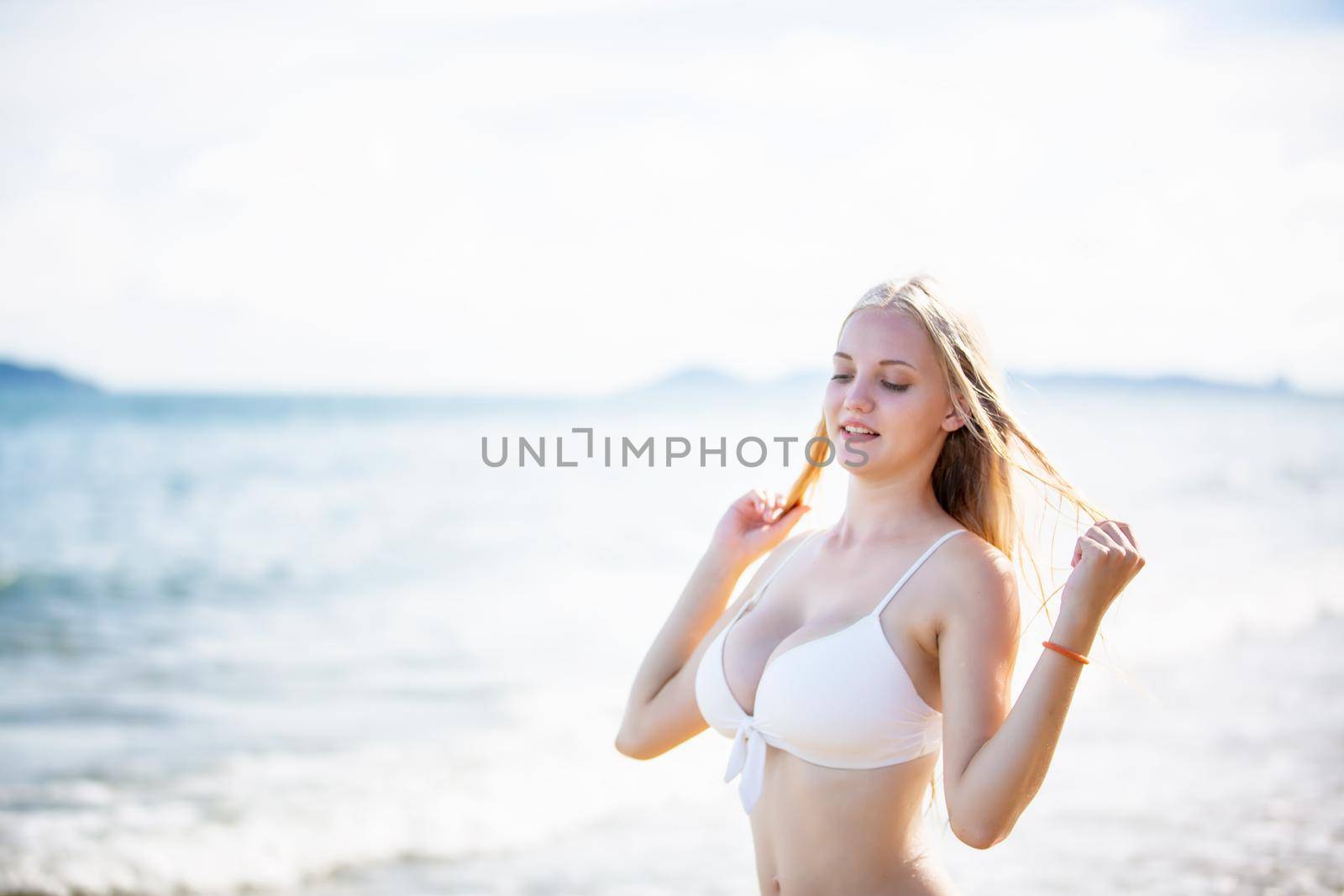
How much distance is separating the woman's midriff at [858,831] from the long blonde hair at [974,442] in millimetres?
140

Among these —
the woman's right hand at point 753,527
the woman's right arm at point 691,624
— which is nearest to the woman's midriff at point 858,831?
the woman's right arm at point 691,624

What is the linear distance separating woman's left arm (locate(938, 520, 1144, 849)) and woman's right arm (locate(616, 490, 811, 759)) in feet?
2.52

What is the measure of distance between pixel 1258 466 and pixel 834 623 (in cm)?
2594

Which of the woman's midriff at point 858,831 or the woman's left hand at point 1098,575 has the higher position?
the woman's left hand at point 1098,575

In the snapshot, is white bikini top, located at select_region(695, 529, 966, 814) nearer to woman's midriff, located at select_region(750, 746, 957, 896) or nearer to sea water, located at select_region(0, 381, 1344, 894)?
woman's midriff, located at select_region(750, 746, 957, 896)

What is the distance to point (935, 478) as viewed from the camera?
8.20ft

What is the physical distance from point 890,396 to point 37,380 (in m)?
94.4

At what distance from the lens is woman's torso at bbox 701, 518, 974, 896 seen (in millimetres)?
2215

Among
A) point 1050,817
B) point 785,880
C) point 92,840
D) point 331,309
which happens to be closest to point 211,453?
point 331,309

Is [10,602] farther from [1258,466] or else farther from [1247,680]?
[1258,466]

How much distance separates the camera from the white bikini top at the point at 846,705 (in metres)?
2.19

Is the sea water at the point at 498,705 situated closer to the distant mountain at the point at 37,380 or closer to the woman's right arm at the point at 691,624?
the woman's right arm at the point at 691,624

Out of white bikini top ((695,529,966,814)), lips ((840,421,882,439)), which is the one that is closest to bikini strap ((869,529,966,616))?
white bikini top ((695,529,966,814))

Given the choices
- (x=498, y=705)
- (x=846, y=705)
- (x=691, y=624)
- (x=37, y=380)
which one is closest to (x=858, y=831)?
(x=846, y=705)
